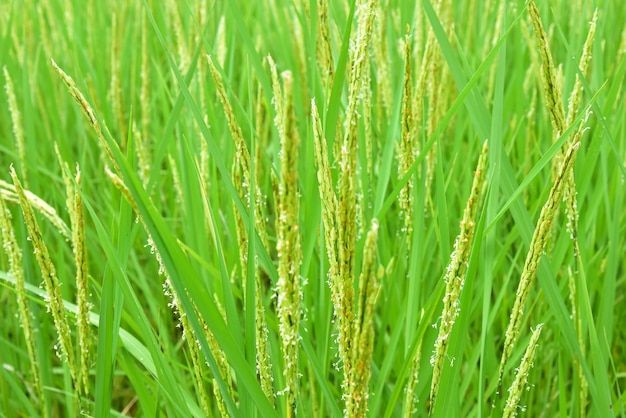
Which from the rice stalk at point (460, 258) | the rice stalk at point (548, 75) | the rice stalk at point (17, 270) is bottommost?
the rice stalk at point (17, 270)

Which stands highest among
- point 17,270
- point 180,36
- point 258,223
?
point 180,36

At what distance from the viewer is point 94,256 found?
155cm

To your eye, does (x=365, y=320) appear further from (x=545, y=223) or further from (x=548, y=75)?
(x=548, y=75)

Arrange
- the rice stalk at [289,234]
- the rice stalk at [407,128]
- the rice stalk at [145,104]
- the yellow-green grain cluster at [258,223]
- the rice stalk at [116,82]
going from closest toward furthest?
the rice stalk at [289,234] → the yellow-green grain cluster at [258,223] → the rice stalk at [407,128] → the rice stalk at [145,104] → the rice stalk at [116,82]

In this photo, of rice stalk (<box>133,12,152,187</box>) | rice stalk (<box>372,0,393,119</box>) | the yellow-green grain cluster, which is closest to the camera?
the yellow-green grain cluster

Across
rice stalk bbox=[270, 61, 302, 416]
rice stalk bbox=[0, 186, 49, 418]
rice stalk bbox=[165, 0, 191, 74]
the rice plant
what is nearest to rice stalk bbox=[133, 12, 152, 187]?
the rice plant

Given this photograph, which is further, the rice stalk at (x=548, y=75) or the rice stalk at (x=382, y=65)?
the rice stalk at (x=382, y=65)

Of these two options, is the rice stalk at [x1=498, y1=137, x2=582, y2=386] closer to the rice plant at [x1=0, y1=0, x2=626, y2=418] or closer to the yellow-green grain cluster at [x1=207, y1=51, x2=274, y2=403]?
the rice plant at [x1=0, y1=0, x2=626, y2=418]

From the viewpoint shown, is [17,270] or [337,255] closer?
[337,255]

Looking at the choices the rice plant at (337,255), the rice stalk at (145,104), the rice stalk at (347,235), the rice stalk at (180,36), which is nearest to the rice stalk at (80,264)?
the rice plant at (337,255)

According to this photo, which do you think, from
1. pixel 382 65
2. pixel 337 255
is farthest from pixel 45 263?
pixel 382 65

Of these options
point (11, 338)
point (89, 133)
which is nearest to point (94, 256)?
point (11, 338)

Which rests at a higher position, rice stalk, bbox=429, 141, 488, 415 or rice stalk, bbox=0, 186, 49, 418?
rice stalk, bbox=429, 141, 488, 415

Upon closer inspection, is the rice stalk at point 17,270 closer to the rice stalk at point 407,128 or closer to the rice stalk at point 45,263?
the rice stalk at point 45,263
